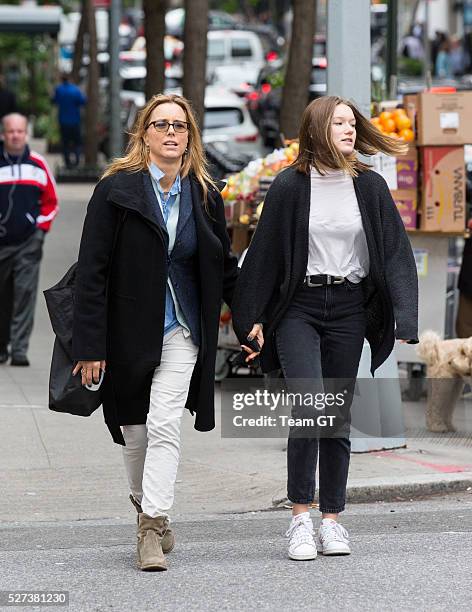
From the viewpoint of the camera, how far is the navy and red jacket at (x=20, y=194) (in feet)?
36.1

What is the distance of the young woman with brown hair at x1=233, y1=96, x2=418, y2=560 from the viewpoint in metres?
5.95

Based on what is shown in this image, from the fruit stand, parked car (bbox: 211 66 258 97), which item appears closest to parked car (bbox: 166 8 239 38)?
parked car (bbox: 211 66 258 97)

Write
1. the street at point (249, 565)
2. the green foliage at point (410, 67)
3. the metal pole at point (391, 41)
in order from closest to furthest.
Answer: the street at point (249, 565), the metal pole at point (391, 41), the green foliage at point (410, 67)

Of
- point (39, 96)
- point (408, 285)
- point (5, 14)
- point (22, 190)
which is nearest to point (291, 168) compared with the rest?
point (408, 285)

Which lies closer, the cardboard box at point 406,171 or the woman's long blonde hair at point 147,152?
the woman's long blonde hair at point 147,152

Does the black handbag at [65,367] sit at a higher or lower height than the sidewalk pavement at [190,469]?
higher

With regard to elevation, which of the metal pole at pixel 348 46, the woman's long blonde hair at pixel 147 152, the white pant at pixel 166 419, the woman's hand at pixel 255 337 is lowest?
the white pant at pixel 166 419

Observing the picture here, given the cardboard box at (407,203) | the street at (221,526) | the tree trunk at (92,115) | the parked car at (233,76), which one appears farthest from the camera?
the parked car at (233,76)

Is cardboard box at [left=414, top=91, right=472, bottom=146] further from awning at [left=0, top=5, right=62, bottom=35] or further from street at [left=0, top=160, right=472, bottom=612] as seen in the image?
awning at [left=0, top=5, right=62, bottom=35]

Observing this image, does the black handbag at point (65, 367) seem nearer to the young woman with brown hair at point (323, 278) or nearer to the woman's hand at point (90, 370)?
the woman's hand at point (90, 370)

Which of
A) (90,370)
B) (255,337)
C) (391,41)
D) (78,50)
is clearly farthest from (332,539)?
(78,50)

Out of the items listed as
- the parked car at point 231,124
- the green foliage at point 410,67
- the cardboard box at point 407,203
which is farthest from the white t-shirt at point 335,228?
the green foliage at point 410,67

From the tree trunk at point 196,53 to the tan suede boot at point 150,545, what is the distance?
10.0 m

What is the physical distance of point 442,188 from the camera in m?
9.43
